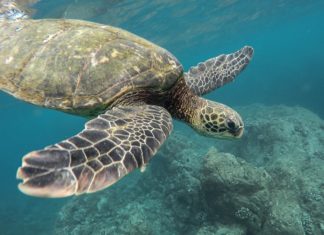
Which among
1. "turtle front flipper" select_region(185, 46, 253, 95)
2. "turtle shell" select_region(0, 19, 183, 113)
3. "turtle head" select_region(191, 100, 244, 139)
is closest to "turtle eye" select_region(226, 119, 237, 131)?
"turtle head" select_region(191, 100, 244, 139)

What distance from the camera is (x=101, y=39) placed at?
182 inches

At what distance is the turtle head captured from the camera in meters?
4.59

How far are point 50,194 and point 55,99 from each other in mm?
2310

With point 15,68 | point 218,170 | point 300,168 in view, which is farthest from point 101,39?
point 300,168

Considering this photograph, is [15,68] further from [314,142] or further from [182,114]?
[314,142]

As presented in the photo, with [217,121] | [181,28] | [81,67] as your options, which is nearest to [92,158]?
[81,67]

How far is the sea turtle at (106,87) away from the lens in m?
2.92

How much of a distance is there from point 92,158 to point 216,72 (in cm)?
397

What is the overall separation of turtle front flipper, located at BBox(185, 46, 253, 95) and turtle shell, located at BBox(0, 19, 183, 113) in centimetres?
123

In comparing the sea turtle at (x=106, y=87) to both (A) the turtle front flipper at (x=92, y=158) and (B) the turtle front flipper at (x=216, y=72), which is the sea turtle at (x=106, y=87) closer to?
(A) the turtle front flipper at (x=92, y=158)

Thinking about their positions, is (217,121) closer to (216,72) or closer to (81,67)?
(216,72)

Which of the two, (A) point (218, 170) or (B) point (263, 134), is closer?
(A) point (218, 170)

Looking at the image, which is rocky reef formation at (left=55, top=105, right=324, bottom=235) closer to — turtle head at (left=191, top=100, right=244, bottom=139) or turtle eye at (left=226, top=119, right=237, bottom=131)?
turtle head at (left=191, top=100, right=244, bottom=139)

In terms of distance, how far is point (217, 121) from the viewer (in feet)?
15.1
